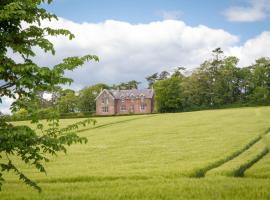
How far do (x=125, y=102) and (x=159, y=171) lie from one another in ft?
424

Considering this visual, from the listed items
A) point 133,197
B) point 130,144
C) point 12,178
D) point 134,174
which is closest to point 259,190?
point 133,197

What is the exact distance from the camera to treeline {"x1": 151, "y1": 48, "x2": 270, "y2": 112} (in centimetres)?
13162

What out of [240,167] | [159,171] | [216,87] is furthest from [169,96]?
[159,171]

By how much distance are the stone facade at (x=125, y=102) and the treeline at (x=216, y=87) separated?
Result: 6.47 m

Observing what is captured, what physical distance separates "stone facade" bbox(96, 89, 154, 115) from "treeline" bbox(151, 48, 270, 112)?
647cm

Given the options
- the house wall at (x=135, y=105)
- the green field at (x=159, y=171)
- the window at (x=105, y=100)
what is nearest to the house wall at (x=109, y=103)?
the window at (x=105, y=100)

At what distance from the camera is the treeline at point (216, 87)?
132 m

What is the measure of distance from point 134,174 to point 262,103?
112668mm

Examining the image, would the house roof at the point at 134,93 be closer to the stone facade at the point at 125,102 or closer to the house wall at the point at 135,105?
the stone facade at the point at 125,102

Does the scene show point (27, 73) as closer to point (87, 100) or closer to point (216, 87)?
point (216, 87)

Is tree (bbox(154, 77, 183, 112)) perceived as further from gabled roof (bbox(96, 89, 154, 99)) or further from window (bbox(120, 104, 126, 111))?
window (bbox(120, 104, 126, 111))

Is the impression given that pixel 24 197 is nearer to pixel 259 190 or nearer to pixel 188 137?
pixel 259 190

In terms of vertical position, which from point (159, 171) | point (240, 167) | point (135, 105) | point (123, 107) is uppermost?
point (135, 105)

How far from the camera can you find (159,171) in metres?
23.2
